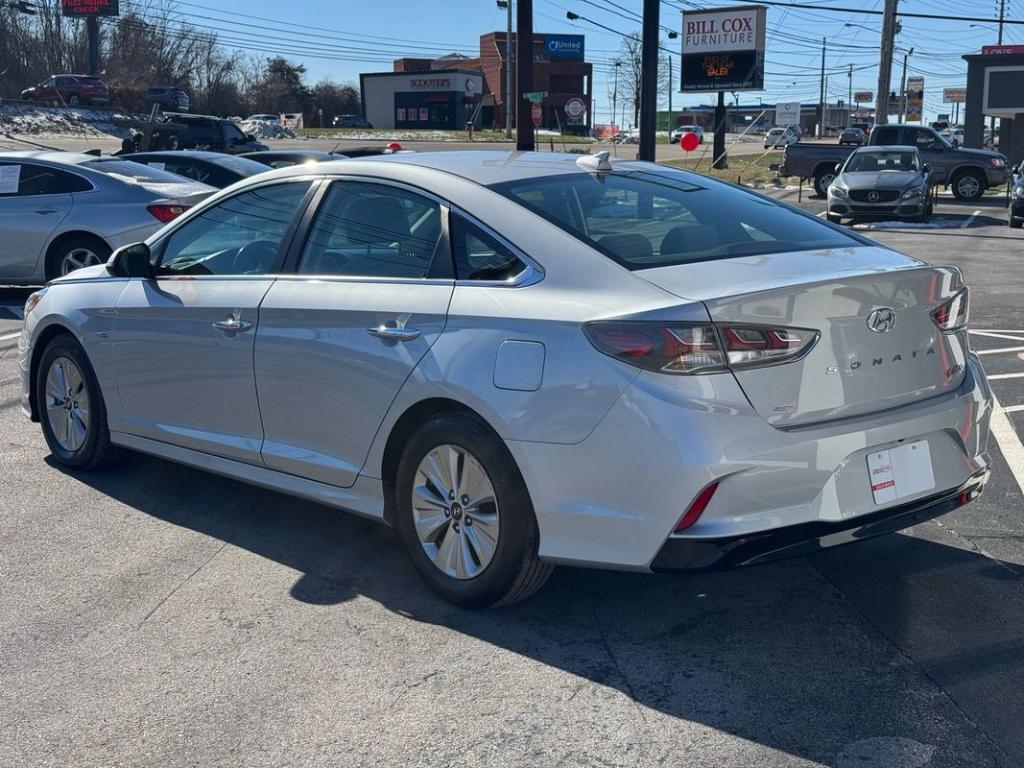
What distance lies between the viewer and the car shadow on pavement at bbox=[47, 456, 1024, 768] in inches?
131

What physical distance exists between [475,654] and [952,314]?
205 cm

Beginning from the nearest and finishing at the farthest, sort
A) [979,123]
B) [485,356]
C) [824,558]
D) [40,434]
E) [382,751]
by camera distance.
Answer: [382,751], [485,356], [824,558], [40,434], [979,123]

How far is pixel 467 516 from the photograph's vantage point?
4027 millimetres

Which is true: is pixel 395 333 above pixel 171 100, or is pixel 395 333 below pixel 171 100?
below

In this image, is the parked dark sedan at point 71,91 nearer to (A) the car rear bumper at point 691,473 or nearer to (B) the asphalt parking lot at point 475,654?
(B) the asphalt parking lot at point 475,654

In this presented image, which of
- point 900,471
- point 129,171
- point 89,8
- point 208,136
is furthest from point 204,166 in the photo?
point 89,8

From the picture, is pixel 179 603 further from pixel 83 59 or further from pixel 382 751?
pixel 83 59

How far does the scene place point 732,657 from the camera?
375cm

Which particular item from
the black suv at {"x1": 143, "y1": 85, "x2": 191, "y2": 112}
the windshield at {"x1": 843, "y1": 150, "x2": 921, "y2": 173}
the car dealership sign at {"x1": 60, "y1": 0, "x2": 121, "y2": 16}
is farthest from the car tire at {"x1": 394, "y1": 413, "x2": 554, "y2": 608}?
the car dealership sign at {"x1": 60, "y1": 0, "x2": 121, "y2": 16}

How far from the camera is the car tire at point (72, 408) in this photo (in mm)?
5784

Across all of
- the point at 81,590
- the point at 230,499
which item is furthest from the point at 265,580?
the point at 230,499

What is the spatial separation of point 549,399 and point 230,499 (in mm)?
2545

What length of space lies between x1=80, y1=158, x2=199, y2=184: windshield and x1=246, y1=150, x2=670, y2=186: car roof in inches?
281

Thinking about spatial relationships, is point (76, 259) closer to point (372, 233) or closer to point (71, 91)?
point (372, 233)
